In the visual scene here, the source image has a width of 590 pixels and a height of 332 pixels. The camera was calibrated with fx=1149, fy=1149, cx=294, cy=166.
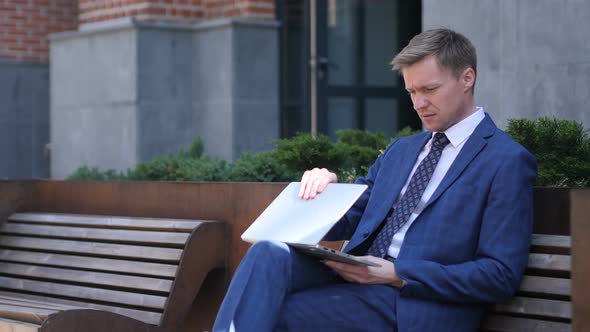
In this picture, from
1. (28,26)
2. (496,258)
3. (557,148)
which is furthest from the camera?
(28,26)

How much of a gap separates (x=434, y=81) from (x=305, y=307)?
0.82 meters

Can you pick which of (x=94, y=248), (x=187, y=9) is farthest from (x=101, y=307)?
(x=187, y=9)

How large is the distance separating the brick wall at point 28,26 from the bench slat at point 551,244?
846 cm

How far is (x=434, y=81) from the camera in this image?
143 inches

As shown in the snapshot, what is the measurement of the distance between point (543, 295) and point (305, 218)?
0.79 metres

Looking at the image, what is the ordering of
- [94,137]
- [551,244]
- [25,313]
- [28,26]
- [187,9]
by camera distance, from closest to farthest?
[551,244]
[25,313]
[187,9]
[94,137]
[28,26]

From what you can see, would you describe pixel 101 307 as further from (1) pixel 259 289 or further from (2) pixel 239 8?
(2) pixel 239 8

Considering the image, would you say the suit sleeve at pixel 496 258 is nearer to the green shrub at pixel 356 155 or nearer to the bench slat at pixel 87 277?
the bench slat at pixel 87 277

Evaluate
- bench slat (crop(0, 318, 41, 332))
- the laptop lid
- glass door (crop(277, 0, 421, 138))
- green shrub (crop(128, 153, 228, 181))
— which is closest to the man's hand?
the laptop lid

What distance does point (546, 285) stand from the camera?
3.46 m

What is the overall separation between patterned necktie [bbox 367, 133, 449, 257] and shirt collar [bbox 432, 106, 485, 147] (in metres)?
0.05

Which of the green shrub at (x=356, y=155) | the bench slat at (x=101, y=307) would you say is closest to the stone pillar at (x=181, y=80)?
the green shrub at (x=356, y=155)

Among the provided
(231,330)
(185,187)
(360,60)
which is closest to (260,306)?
(231,330)

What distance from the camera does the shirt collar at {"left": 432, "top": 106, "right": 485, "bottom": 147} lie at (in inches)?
145
